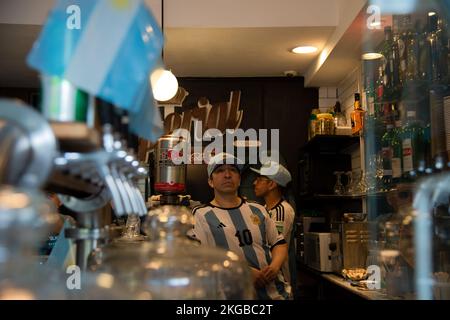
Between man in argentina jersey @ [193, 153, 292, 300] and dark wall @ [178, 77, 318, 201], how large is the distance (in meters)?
2.09

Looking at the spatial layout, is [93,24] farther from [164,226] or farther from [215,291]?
[215,291]

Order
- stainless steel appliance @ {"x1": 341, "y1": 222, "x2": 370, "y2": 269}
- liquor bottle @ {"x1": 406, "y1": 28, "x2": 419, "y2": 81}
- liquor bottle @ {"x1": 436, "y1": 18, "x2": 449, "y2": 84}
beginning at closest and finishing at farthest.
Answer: liquor bottle @ {"x1": 436, "y1": 18, "x2": 449, "y2": 84} < liquor bottle @ {"x1": 406, "y1": 28, "x2": 419, "y2": 81} < stainless steel appliance @ {"x1": 341, "y1": 222, "x2": 370, "y2": 269}

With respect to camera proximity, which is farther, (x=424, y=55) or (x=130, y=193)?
(x=424, y=55)

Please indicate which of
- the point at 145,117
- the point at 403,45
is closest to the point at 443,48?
the point at 403,45

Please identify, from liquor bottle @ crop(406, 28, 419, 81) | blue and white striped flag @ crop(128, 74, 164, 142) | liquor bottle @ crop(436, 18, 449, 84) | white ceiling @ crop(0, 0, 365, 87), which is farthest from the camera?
white ceiling @ crop(0, 0, 365, 87)

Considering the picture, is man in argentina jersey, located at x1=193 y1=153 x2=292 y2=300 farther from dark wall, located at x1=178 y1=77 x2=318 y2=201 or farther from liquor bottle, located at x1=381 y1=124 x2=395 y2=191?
dark wall, located at x1=178 y1=77 x2=318 y2=201

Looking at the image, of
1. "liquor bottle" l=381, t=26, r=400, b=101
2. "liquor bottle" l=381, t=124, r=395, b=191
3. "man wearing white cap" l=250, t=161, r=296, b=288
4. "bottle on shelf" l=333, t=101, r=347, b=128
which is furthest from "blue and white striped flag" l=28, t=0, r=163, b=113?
"bottle on shelf" l=333, t=101, r=347, b=128

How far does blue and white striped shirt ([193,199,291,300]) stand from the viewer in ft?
7.47

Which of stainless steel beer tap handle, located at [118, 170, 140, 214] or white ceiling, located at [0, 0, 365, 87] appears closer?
stainless steel beer tap handle, located at [118, 170, 140, 214]

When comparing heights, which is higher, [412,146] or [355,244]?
[412,146]

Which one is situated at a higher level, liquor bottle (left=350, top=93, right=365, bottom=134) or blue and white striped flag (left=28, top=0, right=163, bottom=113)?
liquor bottle (left=350, top=93, right=365, bottom=134)

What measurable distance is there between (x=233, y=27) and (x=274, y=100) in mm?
1419

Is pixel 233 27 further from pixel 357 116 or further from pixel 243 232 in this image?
pixel 243 232

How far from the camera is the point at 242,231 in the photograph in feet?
7.57
